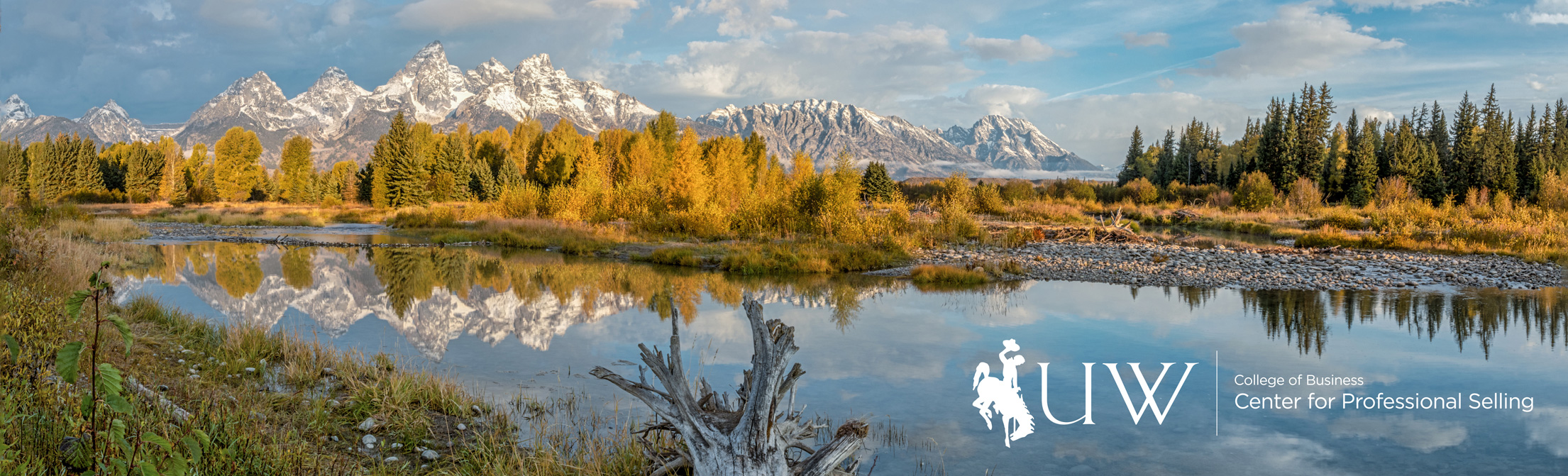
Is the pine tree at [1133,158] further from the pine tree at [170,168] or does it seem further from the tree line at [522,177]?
the pine tree at [170,168]

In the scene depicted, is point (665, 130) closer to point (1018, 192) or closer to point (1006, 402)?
point (1018, 192)

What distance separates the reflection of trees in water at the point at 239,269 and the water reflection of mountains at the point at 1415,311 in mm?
15312

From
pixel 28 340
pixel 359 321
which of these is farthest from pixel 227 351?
pixel 359 321

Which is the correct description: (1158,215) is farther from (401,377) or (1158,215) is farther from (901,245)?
(401,377)

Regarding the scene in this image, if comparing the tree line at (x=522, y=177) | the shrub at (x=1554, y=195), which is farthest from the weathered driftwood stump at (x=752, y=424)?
the shrub at (x=1554, y=195)

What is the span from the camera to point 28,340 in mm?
4457

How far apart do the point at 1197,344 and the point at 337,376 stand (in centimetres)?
848

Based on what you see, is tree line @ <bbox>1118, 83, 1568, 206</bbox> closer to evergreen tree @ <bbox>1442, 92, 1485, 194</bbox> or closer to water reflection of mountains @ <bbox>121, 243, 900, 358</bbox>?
evergreen tree @ <bbox>1442, 92, 1485, 194</bbox>

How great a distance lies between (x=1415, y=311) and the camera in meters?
10.9

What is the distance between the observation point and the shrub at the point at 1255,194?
129 feet

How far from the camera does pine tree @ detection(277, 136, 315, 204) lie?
212ft

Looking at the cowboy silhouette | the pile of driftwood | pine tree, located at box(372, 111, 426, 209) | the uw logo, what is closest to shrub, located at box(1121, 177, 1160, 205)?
the pile of driftwood

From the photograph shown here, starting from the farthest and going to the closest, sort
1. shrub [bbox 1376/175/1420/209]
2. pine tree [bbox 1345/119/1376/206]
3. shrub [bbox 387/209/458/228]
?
pine tree [bbox 1345/119/1376/206] → shrub [bbox 1376/175/1420/209] → shrub [bbox 387/209/458/228]

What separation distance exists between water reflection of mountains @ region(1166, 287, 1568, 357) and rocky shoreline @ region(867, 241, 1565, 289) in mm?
808
